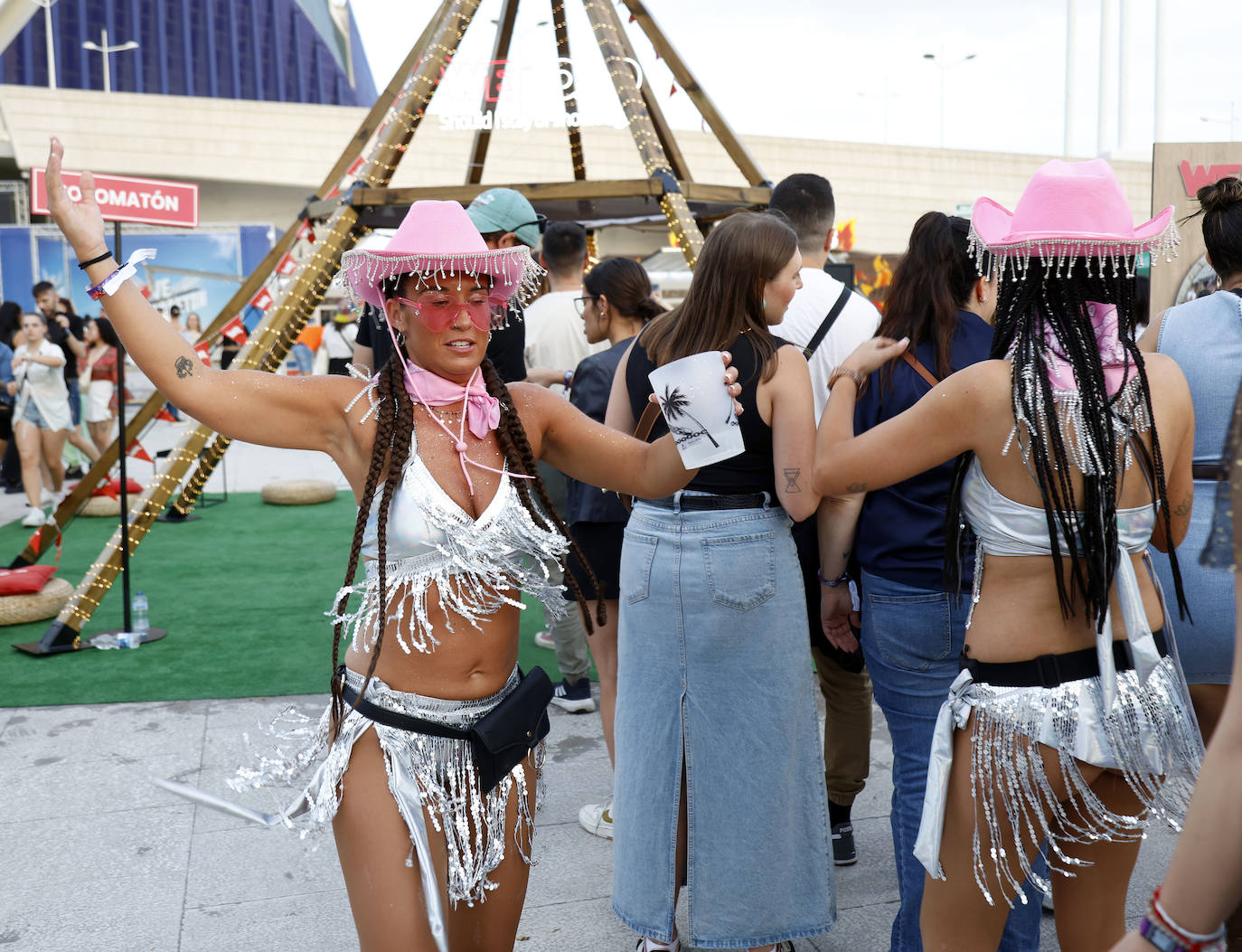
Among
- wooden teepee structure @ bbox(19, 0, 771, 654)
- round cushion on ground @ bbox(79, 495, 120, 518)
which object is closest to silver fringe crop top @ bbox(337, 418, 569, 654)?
wooden teepee structure @ bbox(19, 0, 771, 654)

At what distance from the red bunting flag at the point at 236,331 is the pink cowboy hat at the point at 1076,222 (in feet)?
17.9

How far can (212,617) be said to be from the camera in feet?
22.1

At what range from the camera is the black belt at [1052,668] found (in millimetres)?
2045

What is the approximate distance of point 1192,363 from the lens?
277 centimetres

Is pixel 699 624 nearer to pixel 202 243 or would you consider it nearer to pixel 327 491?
pixel 327 491

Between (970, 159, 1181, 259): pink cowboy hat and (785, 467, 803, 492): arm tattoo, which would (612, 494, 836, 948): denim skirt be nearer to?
(785, 467, 803, 492): arm tattoo

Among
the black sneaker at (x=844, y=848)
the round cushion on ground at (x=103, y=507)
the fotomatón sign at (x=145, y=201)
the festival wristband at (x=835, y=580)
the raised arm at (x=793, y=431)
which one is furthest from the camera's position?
the round cushion on ground at (x=103, y=507)

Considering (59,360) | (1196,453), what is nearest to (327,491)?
(59,360)

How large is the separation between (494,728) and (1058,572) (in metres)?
1.14

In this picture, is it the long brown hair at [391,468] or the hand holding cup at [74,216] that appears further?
the long brown hair at [391,468]

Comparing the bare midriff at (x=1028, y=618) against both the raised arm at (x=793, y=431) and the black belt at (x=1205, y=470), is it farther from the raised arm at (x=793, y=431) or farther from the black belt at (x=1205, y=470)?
the black belt at (x=1205, y=470)

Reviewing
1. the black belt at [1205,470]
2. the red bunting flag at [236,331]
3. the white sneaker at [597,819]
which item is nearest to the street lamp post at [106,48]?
the red bunting flag at [236,331]

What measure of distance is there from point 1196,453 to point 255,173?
3415 cm

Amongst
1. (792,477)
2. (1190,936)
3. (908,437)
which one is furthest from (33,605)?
(1190,936)
